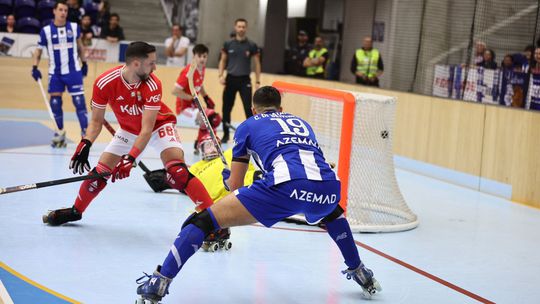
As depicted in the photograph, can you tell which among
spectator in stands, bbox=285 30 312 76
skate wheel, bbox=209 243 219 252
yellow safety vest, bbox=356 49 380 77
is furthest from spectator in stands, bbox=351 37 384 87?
skate wheel, bbox=209 243 219 252

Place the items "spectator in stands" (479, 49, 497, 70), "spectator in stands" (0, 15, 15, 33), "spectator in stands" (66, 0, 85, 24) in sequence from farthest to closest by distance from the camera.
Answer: "spectator in stands" (66, 0, 85, 24) < "spectator in stands" (0, 15, 15, 33) < "spectator in stands" (479, 49, 497, 70)

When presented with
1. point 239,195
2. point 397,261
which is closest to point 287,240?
point 397,261

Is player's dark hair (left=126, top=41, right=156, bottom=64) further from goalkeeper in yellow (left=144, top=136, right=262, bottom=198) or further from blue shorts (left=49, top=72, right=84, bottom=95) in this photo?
blue shorts (left=49, top=72, right=84, bottom=95)

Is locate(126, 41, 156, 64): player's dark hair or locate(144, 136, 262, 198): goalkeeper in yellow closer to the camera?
locate(126, 41, 156, 64): player's dark hair

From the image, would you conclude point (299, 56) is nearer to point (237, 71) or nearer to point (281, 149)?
point (237, 71)

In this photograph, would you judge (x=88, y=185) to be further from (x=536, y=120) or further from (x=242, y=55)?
(x=242, y=55)

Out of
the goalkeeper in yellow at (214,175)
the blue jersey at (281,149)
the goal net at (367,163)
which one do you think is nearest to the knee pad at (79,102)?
the goalkeeper in yellow at (214,175)

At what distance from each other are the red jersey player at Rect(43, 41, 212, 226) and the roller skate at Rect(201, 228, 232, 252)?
0.27 metres

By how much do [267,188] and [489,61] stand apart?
7366mm

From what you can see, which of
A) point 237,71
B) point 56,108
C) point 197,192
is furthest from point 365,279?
point 237,71

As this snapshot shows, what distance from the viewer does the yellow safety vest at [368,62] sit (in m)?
13.6

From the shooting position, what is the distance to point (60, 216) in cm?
636

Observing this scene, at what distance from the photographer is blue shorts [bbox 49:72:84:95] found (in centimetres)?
1044

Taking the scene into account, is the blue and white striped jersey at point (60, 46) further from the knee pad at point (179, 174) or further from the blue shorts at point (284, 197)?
the blue shorts at point (284, 197)
